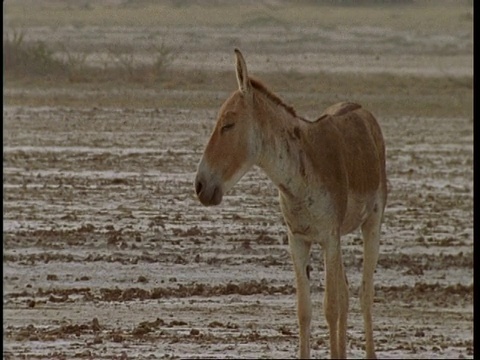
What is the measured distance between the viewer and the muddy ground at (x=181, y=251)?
11.2 m

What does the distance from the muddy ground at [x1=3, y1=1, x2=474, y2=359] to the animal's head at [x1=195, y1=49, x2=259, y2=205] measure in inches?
83.3

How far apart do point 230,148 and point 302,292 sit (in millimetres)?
932

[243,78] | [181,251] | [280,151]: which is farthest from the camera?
[181,251]

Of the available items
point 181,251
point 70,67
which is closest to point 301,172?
point 181,251

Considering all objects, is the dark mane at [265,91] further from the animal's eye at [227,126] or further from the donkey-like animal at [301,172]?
the animal's eye at [227,126]

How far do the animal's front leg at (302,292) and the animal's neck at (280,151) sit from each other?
315 millimetres

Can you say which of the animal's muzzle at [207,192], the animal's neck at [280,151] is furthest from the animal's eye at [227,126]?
the animal's muzzle at [207,192]

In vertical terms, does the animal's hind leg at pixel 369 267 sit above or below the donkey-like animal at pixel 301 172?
below

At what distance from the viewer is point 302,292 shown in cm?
902

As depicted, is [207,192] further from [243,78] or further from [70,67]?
[70,67]

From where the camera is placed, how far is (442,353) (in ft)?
34.6

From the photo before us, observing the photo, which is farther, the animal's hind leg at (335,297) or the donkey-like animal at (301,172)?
the animal's hind leg at (335,297)

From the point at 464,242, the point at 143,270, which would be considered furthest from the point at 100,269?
the point at 464,242

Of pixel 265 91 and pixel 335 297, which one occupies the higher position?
pixel 265 91
